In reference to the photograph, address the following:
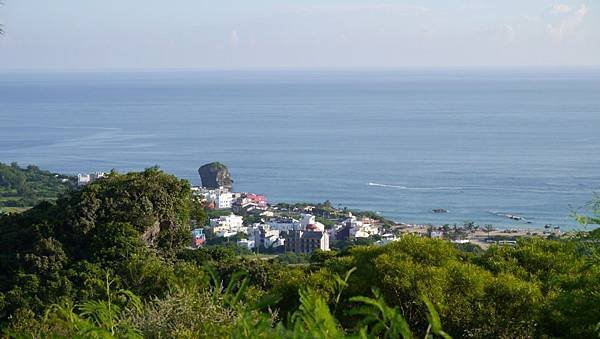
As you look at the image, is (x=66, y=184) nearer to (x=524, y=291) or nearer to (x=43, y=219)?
(x=43, y=219)

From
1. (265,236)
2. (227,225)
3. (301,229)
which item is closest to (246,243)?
(265,236)

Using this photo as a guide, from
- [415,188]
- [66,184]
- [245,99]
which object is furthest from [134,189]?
[245,99]

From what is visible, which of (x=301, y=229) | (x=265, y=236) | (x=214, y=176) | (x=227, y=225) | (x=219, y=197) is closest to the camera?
(x=301, y=229)

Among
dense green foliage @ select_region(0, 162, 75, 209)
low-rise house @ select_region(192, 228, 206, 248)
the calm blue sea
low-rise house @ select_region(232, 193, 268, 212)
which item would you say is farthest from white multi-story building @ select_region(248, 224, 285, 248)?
dense green foliage @ select_region(0, 162, 75, 209)

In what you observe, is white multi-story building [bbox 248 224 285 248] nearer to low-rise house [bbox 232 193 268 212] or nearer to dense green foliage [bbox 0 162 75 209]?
low-rise house [bbox 232 193 268 212]

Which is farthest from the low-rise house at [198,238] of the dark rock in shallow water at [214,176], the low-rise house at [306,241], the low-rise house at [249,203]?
the dark rock in shallow water at [214,176]

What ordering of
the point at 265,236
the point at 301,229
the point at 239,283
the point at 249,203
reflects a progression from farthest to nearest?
the point at 249,203 < the point at 265,236 < the point at 301,229 < the point at 239,283

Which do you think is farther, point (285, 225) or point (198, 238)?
point (285, 225)

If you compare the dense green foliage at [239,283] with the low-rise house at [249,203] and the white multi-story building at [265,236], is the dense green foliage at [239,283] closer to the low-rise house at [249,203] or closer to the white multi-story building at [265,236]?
the white multi-story building at [265,236]

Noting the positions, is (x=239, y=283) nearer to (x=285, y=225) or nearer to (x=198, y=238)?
(x=198, y=238)
